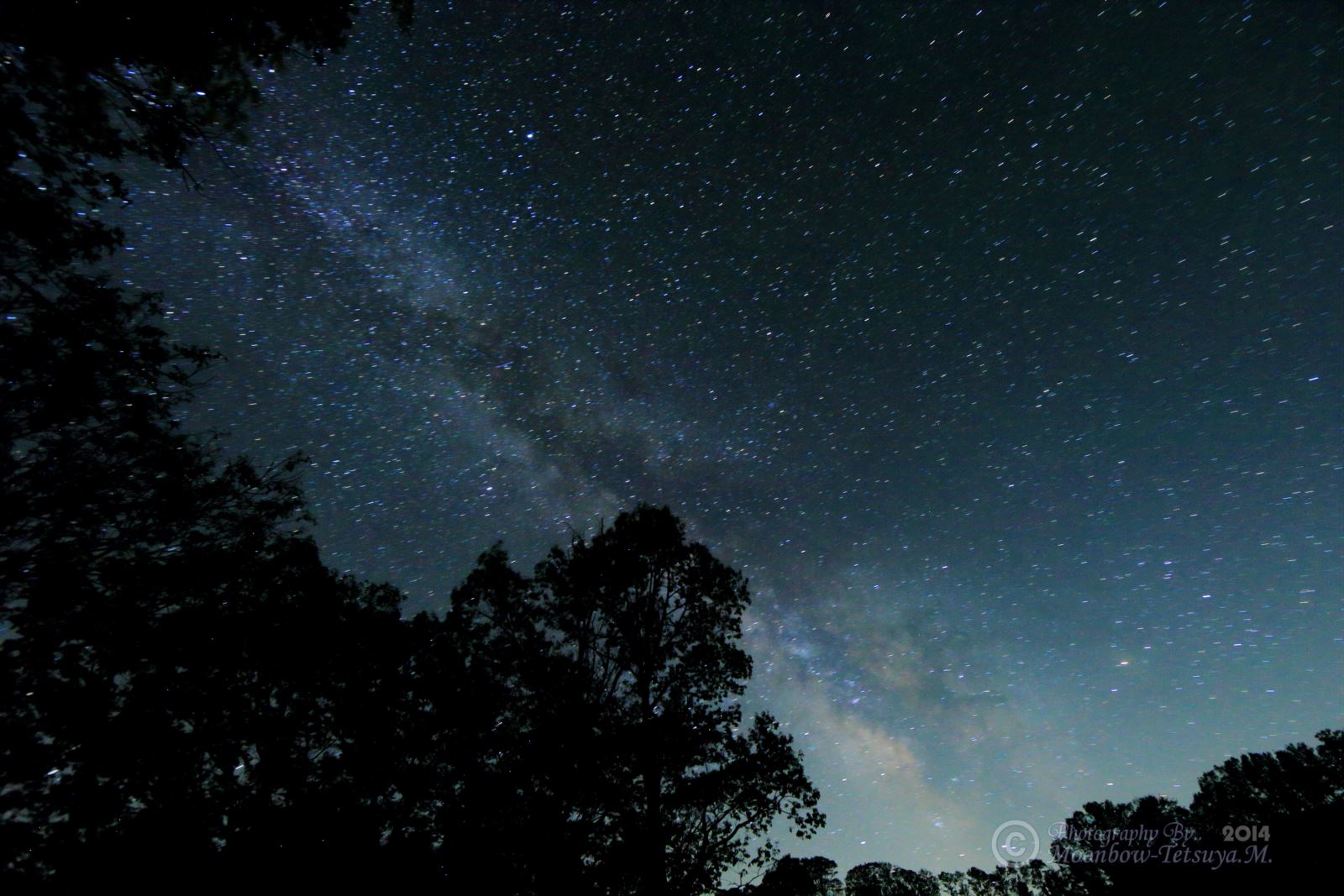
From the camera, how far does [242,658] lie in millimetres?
11766

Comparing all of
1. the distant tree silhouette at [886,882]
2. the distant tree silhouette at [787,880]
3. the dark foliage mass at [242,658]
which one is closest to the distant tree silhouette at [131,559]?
the dark foliage mass at [242,658]

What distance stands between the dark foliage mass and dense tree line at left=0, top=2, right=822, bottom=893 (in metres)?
0.05

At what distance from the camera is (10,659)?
7.60 metres

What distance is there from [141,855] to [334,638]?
512 centimetres

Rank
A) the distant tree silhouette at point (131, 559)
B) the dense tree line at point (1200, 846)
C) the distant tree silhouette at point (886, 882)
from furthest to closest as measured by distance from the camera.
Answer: the distant tree silhouette at point (886, 882), the dense tree line at point (1200, 846), the distant tree silhouette at point (131, 559)

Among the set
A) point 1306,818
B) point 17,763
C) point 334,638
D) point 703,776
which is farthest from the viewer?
point 1306,818

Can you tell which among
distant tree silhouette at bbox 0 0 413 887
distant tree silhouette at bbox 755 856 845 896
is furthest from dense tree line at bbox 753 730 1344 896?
distant tree silhouette at bbox 0 0 413 887

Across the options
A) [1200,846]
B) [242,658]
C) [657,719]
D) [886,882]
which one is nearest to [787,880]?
[657,719]

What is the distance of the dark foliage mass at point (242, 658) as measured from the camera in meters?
7.05

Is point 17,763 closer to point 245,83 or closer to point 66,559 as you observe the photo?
point 66,559

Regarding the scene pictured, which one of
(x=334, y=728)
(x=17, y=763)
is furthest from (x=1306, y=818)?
(x=17, y=763)

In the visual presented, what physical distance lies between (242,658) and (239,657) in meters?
0.10

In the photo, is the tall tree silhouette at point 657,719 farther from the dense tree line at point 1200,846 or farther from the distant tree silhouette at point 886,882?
the distant tree silhouette at point 886,882

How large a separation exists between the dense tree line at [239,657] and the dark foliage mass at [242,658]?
0.05m
